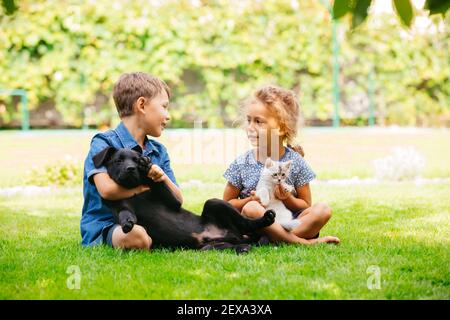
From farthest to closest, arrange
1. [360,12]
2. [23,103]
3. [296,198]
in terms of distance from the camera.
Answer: [23,103]
[296,198]
[360,12]

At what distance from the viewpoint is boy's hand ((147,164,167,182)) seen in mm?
3553

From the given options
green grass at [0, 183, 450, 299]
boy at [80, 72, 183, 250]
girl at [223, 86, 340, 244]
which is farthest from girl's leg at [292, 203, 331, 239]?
boy at [80, 72, 183, 250]

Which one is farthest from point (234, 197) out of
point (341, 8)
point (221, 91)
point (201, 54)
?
point (221, 91)

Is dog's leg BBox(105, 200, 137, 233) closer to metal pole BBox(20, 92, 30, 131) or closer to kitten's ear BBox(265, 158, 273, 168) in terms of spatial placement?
kitten's ear BBox(265, 158, 273, 168)

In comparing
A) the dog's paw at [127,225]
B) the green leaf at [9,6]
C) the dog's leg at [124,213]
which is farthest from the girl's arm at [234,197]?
the green leaf at [9,6]

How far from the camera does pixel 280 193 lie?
3.98 metres

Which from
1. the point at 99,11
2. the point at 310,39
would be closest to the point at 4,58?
the point at 99,11

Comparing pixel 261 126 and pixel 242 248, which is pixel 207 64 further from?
pixel 242 248

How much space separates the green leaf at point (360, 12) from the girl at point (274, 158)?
2257mm

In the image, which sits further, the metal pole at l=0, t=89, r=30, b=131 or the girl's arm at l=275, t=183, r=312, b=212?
the metal pole at l=0, t=89, r=30, b=131

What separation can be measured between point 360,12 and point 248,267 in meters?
1.82

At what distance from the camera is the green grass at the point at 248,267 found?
2840 millimetres

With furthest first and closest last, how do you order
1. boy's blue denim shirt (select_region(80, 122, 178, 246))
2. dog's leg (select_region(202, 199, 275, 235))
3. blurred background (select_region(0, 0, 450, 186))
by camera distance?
blurred background (select_region(0, 0, 450, 186)), boy's blue denim shirt (select_region(80, 122, 178, 246)), dog's leg (select_region(202, 199, 275, 235))

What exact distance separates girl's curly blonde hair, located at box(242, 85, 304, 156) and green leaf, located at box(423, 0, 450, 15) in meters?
2.41
